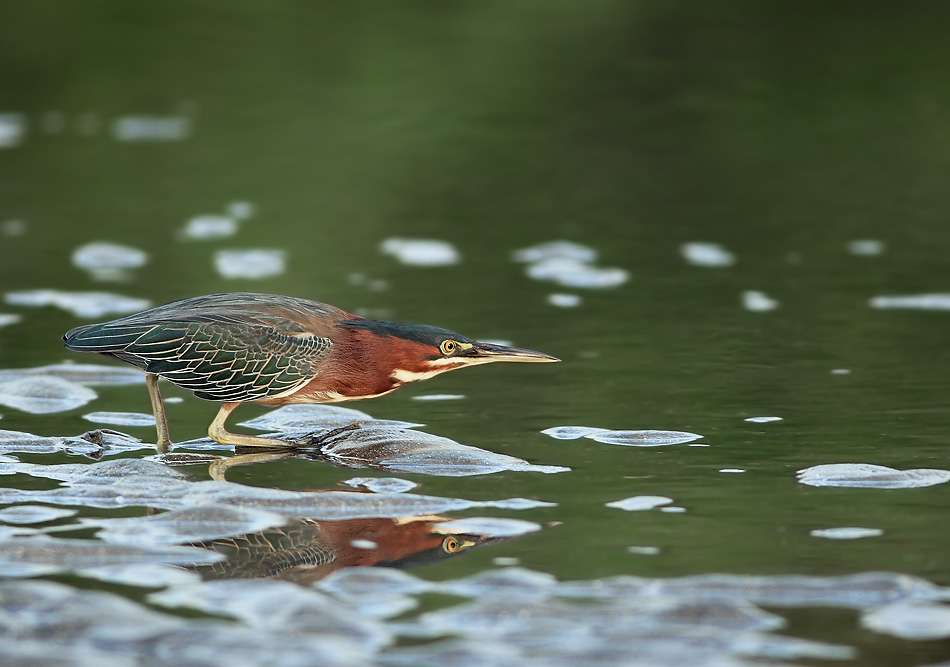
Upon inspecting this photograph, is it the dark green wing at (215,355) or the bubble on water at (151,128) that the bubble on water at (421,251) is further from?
the bubble on water at (151,128)

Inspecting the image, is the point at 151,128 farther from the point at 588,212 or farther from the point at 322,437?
the point at 322,437

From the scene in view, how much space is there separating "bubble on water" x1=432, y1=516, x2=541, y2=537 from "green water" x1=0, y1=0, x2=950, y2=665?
12 centimetres

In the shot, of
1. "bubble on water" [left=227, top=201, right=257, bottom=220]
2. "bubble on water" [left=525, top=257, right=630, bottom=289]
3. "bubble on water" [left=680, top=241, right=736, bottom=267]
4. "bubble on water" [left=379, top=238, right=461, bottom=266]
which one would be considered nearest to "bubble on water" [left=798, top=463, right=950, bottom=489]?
"bubble on water" [left=525, top=257, right=630, bottom=289]

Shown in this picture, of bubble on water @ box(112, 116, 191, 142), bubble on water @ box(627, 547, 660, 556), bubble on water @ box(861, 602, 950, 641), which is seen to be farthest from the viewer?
bubble on water @ box(112, 116, 191, 142)

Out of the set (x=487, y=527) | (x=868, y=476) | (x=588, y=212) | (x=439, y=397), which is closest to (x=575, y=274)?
(x=588, y=212)

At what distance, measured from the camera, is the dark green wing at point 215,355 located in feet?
25.8

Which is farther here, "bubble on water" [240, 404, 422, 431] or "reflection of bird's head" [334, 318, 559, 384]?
"bubble on water" [240, 404, 422, 431]

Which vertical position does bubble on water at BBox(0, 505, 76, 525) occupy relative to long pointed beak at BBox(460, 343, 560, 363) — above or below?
below

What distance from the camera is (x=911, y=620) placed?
209 inches

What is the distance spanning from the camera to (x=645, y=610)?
5.38 metres

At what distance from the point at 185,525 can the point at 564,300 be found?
18.4ft

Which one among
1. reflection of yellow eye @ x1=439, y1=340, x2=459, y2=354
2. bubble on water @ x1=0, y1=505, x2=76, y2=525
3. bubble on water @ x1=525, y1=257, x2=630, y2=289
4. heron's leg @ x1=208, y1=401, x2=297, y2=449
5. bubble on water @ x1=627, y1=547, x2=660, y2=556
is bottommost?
bubble on water @ x1=627, y1=547, x2=660, y2=556

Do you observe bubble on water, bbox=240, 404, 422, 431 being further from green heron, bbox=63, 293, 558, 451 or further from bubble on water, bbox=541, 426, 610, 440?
bubble on water, bbox=541, 426, 610, 440

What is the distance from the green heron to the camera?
7906 millimetres
